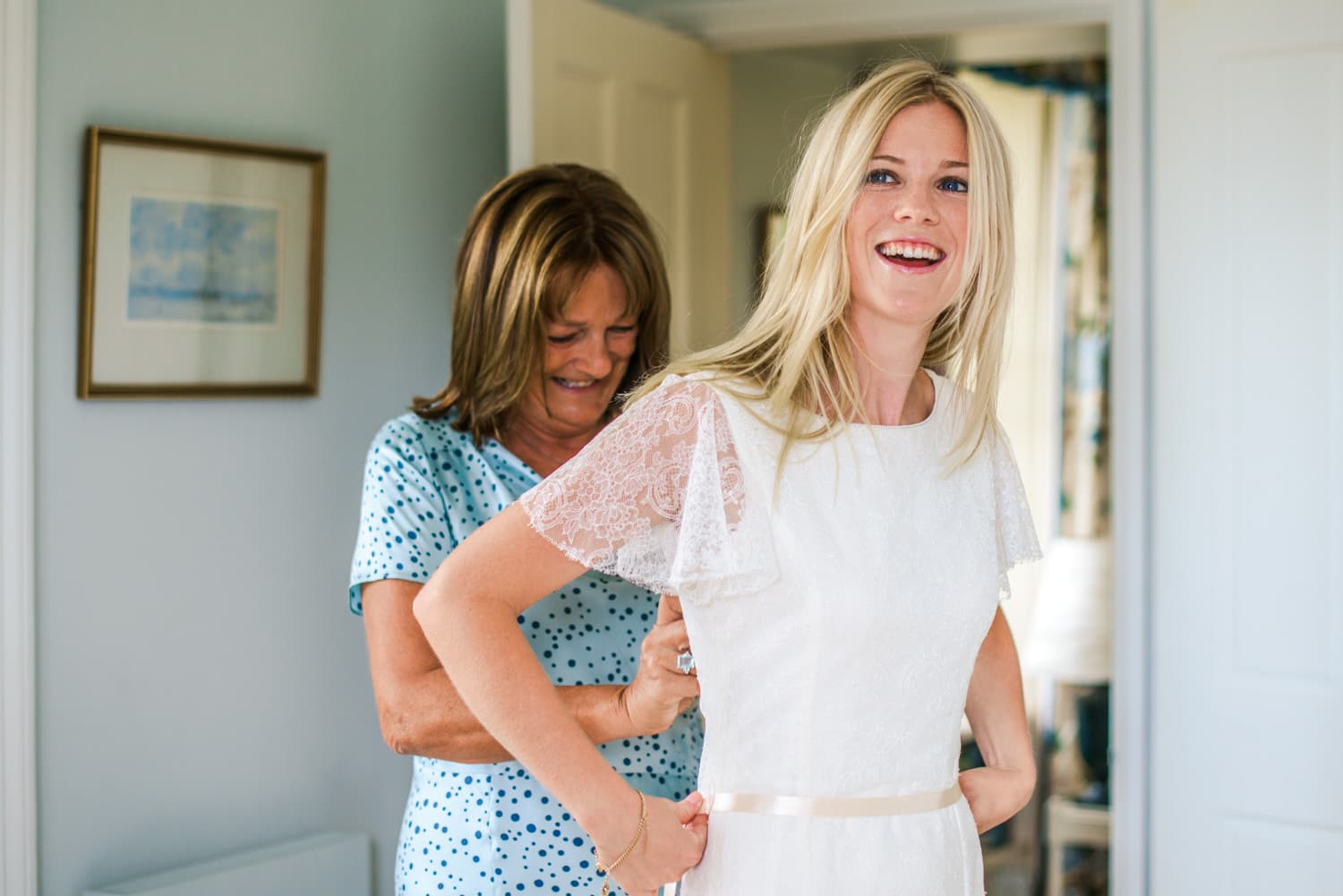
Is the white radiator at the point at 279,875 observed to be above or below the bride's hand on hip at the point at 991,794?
below

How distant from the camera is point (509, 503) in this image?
1687mm

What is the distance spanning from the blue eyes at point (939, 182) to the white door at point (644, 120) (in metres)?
1.07

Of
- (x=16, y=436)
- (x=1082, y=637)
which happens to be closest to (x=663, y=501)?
(x=16, y=436)

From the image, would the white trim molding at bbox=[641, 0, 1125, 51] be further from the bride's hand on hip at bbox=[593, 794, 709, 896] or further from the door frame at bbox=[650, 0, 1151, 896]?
the bride's hand on hip at bbox=[593, 794, 709, 896]

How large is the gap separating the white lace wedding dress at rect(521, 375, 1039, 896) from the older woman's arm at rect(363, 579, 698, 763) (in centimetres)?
16

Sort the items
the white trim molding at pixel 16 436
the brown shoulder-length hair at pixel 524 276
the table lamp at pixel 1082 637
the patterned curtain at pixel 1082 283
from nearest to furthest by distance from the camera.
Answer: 1. the brown shoulder-length hair at pixel 524 276
2. the white trim molding at pixel 16 436
3. the table lamp at pixel 1082 637
4. the patterned curtain at pixel 1082 283

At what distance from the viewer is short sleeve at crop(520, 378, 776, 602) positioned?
1249 millimetres

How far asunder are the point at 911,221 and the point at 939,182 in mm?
68

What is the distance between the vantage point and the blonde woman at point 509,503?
1559 mm

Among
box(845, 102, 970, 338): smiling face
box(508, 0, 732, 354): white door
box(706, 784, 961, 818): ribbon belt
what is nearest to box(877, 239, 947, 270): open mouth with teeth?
box(845, 102, 970, 338): smiling face

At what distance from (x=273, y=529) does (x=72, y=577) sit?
1.24ft

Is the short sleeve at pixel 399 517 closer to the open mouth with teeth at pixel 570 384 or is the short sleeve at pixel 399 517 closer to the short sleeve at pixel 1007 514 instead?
the open mouth with teeth at pixel 570 384

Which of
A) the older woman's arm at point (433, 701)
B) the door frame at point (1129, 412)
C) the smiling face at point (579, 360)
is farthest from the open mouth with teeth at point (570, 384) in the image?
the door frame at point (1129, 412)

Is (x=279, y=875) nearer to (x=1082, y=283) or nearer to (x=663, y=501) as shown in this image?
(x=663, y=501)
